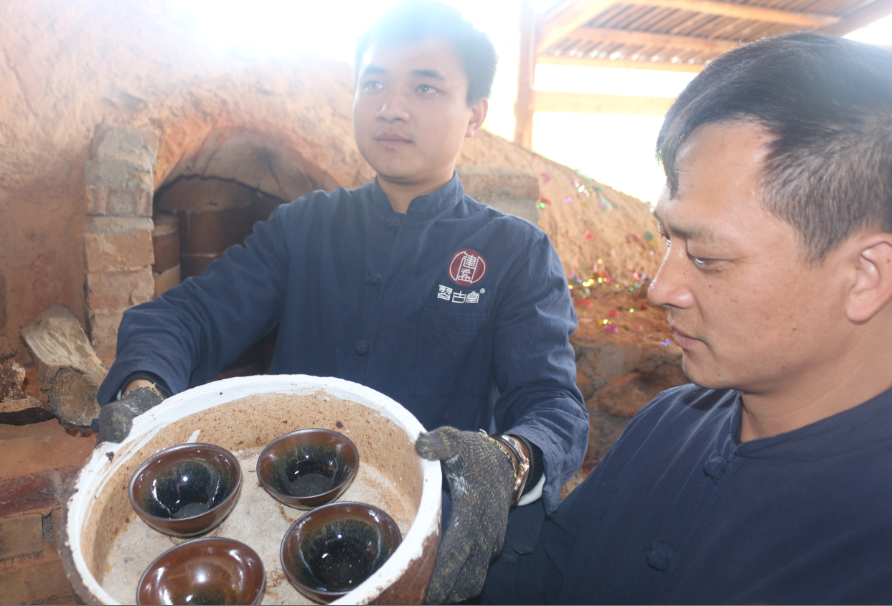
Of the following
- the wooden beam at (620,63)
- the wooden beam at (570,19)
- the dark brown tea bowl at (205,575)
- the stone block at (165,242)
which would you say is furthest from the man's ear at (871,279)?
the wooden beam at (620,63)

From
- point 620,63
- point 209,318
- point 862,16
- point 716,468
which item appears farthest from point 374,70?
point 862,16

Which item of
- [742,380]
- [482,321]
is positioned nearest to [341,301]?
[482,321]

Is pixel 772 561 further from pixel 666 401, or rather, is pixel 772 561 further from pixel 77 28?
pixel 77 28

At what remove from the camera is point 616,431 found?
306cm

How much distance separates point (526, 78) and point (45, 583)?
5.69 meters

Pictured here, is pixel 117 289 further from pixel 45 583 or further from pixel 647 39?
pixel 647 39

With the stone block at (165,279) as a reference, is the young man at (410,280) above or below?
above

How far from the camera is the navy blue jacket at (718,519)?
72cm

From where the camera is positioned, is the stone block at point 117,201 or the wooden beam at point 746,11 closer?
the stone block at point 117,201

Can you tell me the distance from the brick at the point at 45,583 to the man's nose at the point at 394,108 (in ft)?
5.97

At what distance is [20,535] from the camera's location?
5.57ft

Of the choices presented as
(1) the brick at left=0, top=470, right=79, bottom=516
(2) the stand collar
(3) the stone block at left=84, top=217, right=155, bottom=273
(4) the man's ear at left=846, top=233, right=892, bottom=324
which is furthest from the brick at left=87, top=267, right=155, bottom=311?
(4) the man's ear at left=846, top=233, right=892, bottom=324

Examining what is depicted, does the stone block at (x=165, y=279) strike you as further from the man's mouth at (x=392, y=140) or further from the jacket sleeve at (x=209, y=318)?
the man's mouth at (x=392, y=140)

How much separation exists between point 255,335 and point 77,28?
185cm
